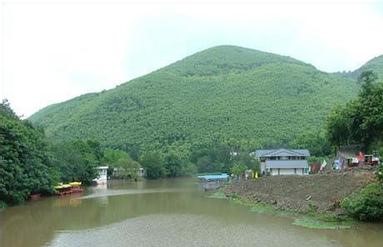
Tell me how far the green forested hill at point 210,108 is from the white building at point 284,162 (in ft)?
103

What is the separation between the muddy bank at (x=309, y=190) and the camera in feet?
107

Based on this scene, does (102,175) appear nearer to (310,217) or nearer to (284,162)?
(284,162)

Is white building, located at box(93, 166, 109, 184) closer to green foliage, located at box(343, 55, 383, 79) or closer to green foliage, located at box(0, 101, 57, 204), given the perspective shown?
green foliage, located at box(0, 101, 57, 204)

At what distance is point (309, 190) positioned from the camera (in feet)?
122

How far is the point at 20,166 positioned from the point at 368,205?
96.2 ft

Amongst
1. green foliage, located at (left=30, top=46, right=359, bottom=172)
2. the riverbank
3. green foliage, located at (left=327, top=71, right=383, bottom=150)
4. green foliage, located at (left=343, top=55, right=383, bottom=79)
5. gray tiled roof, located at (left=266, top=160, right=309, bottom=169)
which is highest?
green foliage, located at (left=343, top=55, right=383, bottom=79)

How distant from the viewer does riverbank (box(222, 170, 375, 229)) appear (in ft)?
97.9

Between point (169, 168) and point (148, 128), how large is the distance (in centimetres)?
2422

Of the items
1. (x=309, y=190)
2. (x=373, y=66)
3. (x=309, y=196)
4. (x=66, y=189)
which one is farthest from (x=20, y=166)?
(x=373, y=66)

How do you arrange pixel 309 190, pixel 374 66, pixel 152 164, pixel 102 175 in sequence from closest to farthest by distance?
1. pixel 309 190
2. pixel 102 175
3. pixel 152 164
4. pixel 374 66

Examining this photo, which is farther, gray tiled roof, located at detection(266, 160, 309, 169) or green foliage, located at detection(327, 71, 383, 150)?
gray tiled roof, located at detection(266, 160, 309, 169)

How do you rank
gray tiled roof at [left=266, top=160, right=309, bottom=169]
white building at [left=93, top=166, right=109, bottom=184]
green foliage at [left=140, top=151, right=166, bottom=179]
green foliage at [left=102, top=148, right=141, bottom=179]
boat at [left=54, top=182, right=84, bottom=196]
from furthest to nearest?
green foliage at [left=140, top=151, right=166, bottom=179], green foliage at [left=102, top=148, right=141, bottom=179], white building at [left=93, top=166, right=109, bottom=184], gray tiled roof at [left=266, top=160, right=309, bottom=169], boat at [left=54, top=182, right=84, bottom=196]

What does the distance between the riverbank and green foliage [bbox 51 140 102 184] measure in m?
27.7

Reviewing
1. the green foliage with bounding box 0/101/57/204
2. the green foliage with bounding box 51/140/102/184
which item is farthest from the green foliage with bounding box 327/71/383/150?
the green foliage with bounding box 51/140/102/184
